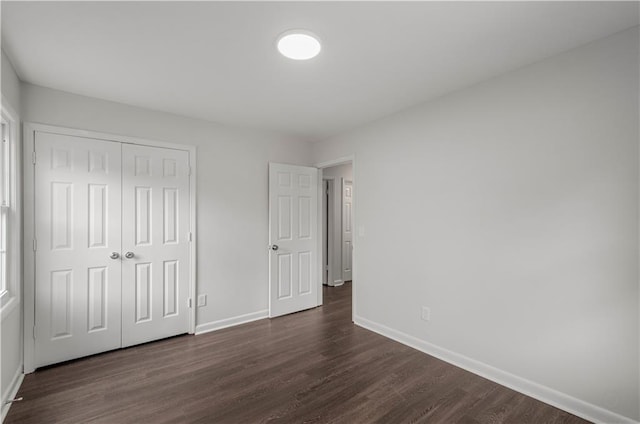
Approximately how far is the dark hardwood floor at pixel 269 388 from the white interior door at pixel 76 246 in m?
0.24

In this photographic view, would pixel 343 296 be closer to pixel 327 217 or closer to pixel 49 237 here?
pixel 327 217

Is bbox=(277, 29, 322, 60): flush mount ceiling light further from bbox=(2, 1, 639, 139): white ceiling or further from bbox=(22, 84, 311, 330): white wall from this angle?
bbox=(22, 84, 311, 330): white wall

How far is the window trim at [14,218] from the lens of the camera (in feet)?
7.45

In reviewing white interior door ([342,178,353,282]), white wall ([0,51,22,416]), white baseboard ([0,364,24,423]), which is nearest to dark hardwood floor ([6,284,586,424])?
white baseboard ([0,364,24,423])

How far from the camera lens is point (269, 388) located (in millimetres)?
2273

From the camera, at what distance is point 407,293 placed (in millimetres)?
3088

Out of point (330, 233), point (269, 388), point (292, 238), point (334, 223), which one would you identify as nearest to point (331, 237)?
point (330, 233)

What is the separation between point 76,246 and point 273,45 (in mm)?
2463

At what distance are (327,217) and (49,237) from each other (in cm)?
396

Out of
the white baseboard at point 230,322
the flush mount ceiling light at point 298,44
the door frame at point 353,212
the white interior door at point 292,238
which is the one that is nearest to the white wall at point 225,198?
the white baseboard at point 230,322

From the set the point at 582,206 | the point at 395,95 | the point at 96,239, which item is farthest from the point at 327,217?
the point at 582,206

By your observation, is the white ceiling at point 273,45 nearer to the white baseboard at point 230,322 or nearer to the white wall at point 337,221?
the white baseboard at point 230,322

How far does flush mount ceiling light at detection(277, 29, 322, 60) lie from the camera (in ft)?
6.01

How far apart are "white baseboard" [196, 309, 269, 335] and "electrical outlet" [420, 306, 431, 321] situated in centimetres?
196
